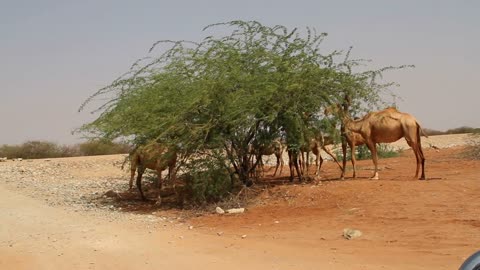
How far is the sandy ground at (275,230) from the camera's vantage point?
955 cm

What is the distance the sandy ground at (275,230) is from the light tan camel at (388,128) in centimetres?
128

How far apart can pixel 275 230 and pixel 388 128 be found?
663cm

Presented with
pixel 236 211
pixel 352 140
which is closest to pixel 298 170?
pixel 352 140

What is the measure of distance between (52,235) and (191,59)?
258 inches

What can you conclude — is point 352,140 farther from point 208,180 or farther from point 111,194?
point 111,194

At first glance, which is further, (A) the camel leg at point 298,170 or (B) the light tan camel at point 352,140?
(B) the light tan camel at point 352,140

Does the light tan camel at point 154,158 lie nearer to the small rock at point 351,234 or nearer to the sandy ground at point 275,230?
the sandy ground at point 275,230

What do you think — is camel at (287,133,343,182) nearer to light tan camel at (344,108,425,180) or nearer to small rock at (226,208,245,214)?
light tan camel at (344,108,425,180)

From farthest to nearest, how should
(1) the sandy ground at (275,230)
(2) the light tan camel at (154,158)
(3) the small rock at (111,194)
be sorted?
(3) the small rock at (111,194) < (2) the light tan camel at (154,158) < (1) the sandy ground at (275,230)

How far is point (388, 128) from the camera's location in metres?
17.6

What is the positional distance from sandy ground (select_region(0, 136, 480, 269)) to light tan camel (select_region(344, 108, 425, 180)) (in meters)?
1.28

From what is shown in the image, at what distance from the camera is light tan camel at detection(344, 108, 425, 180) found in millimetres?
17391

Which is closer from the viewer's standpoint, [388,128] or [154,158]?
[154,158]

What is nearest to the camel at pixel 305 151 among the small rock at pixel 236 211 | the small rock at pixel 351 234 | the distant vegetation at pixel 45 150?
the small rock at pixel 236 211
